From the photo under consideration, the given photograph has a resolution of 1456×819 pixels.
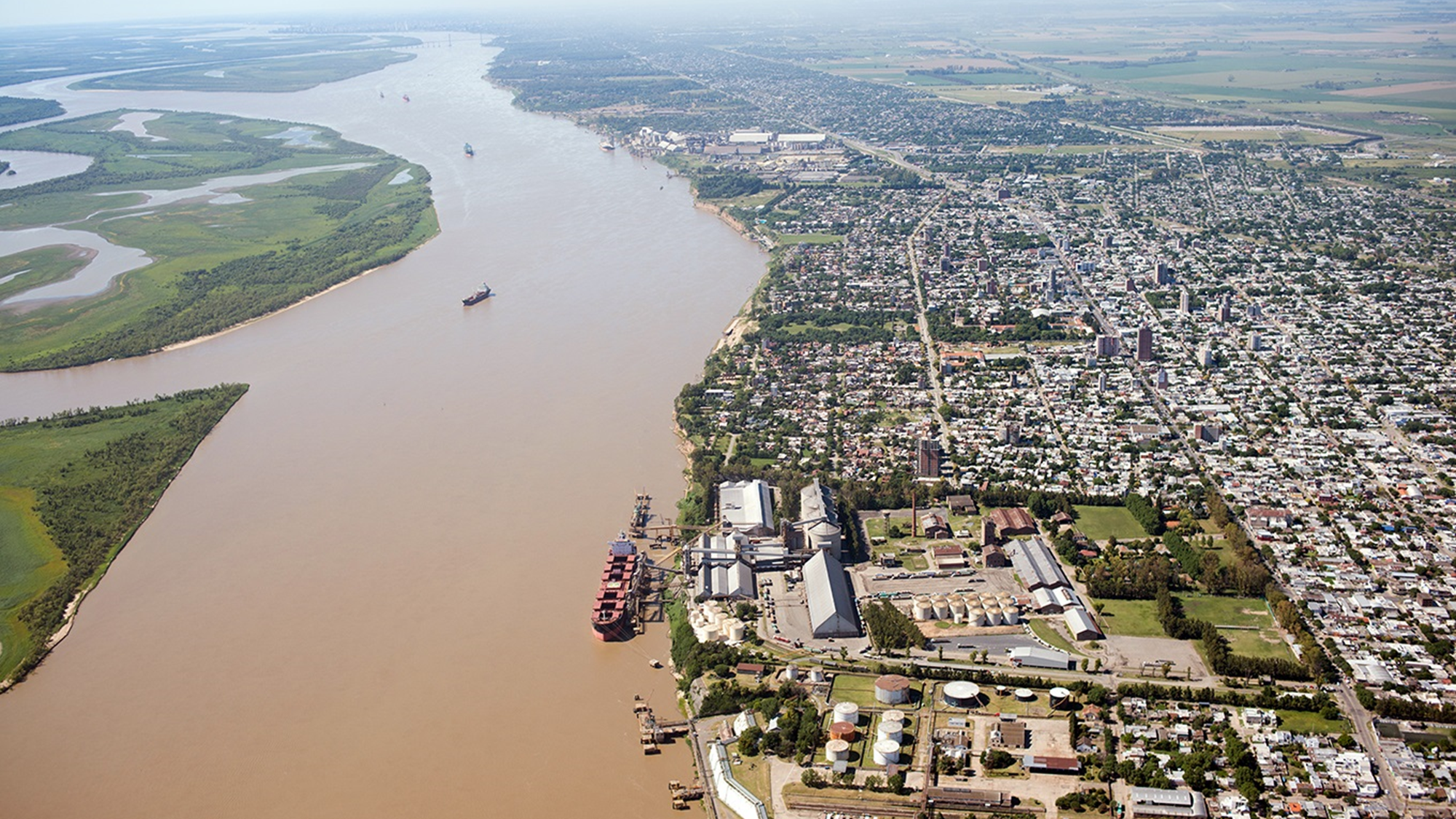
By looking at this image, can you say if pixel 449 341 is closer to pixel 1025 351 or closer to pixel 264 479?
pixel 264 479

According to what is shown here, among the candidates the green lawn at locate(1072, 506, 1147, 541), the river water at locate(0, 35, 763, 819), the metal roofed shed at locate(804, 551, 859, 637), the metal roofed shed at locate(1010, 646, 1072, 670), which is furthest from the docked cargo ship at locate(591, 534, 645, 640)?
the green lawn at locate(1072, 506, 1147, 541)

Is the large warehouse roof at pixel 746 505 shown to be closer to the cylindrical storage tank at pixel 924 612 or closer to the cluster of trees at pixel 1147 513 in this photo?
the cylindrical storage tank at pixel 924 612

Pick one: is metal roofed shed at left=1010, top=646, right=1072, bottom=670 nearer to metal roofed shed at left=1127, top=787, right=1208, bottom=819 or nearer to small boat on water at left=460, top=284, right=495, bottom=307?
metal roofed shed at left=1127, top=787, right=1208, bottom=819

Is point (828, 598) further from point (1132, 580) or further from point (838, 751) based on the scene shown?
point (1132, 580)

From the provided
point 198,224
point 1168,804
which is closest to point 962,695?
point 1168,804

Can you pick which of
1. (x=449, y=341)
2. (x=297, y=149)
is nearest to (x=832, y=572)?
(x=449, y=341)
